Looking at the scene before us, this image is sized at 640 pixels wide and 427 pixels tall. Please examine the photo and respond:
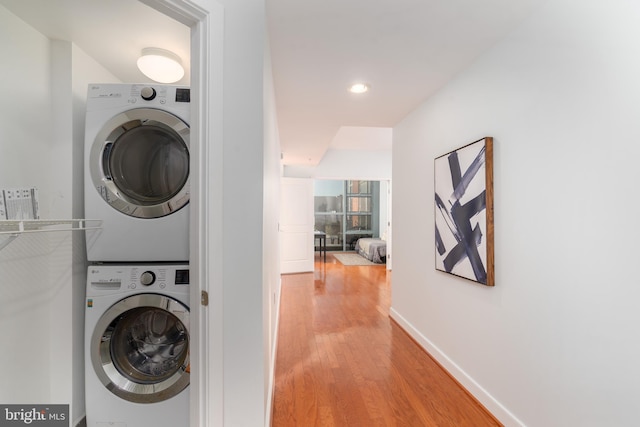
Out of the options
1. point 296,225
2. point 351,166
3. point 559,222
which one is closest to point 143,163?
point 559,222

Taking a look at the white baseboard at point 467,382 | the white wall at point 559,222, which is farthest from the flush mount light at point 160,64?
the white baseboard at point 467,382

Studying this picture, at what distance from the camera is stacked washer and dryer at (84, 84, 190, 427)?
141 centimetres

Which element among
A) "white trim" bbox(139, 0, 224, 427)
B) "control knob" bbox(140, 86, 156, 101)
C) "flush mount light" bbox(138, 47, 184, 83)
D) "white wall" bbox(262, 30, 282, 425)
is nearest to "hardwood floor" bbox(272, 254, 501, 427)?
"white wall" bbox(262, 30, 282, 425)

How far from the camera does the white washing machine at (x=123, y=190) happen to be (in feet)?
4.71

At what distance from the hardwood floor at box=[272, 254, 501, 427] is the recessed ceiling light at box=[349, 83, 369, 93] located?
2.27 m

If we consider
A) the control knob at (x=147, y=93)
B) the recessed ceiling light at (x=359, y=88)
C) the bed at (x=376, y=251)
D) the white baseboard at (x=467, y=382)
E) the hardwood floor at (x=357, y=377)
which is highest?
the recessed ceiling light at (x=359, y=88)

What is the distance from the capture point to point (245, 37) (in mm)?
1189

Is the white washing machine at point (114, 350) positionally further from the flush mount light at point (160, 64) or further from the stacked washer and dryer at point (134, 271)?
the flush mount light at point (160, 64)

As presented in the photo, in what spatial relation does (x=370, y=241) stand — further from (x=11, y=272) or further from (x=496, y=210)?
(x=11, y=272)

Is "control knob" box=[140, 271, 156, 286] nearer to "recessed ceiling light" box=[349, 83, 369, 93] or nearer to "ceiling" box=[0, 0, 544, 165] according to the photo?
"ceiling" box=[0, 0, 544, 165]

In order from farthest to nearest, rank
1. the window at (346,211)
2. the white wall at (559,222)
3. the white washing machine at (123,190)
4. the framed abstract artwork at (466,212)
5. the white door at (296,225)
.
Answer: the window at (346,211) < the white door at (296,225) < the framed abstract artwork at (466,212) < the white washing machine at (123,190) < the white wall at (559,222)

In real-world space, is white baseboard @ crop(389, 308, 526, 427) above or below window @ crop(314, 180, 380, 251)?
below

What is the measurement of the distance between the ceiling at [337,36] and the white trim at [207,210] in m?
0.50

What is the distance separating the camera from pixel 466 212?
1930 mm
